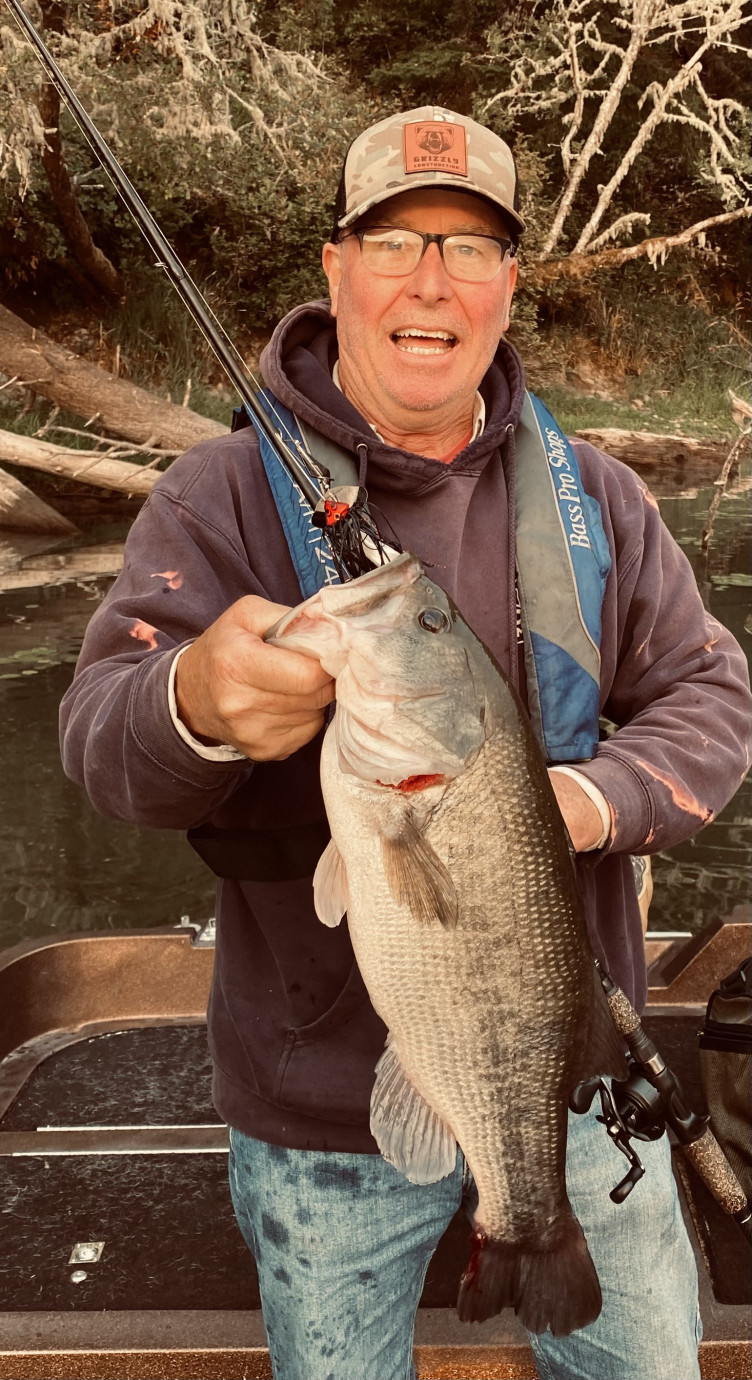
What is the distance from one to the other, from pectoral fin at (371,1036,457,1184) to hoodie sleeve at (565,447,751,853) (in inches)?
20.1

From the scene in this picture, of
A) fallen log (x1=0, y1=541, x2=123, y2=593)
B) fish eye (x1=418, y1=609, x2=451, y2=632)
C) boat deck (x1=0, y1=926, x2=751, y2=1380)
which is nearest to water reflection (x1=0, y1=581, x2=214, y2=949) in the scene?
fallen log (x1=0, y1=541, x2=123, y2=593)

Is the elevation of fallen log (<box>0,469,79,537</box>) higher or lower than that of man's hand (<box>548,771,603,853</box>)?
lower

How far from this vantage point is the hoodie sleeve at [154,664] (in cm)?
152

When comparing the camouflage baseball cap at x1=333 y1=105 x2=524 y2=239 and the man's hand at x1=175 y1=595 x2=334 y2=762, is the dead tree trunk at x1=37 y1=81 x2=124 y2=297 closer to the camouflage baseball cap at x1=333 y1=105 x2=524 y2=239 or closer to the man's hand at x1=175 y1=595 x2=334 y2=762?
the camouflage baseball cap at x1=333 y1=105 x2=524 y2=239

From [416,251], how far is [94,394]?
11.7m

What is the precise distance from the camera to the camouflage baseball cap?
2049mm

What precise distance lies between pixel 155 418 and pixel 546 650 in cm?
1190

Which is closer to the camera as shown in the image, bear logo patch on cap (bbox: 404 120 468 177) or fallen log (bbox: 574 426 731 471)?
bear logo patch on cap (bbox: 404 120 468 177)

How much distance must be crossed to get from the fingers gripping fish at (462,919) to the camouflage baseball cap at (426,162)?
1.01 meters

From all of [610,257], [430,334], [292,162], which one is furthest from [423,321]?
[610,257]

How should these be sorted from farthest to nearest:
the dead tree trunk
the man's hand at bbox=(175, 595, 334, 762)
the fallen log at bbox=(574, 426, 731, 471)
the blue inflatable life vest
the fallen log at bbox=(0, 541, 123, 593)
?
the fallen log at bbox=(574, 426, 731, 471)
the dead tree trunk
the fallen log at bbox=(0, 541, 123, 593)
the blue inflatable life vest
the man's hand at bbox=(175, 595, 334, 762)

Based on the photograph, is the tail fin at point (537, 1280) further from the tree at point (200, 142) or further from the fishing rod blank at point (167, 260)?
the tree at point (200, 142)

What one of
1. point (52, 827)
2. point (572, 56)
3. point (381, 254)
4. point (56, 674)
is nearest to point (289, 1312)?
point (381, 254)

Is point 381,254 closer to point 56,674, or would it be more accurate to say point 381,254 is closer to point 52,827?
point 52,827
